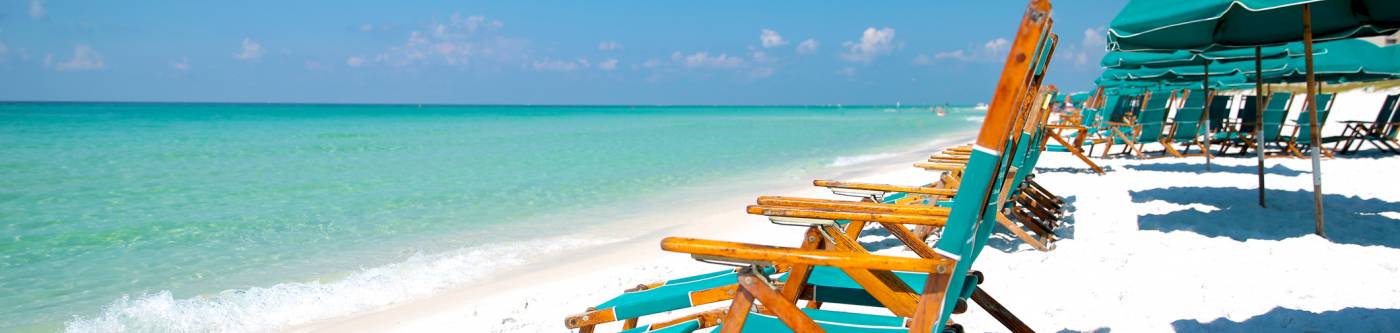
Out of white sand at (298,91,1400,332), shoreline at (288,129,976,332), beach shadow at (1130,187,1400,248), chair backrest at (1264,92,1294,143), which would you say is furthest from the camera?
chair backrest at (1264,92,1294,143)

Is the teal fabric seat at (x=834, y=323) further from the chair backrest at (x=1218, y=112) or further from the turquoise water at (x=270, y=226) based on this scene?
the chair backrest at (x=1218, y=112)

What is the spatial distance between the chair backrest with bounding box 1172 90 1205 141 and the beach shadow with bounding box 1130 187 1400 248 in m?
3.58

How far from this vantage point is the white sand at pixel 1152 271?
2.93 metres

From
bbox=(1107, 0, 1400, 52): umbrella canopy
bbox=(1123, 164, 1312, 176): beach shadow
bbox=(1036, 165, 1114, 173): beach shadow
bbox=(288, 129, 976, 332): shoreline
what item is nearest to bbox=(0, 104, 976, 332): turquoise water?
bbox=(288, 129, 976, 332): shoreline

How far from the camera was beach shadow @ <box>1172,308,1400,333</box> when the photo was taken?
2.64 metres

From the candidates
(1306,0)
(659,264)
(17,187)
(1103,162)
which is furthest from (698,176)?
(17,187)

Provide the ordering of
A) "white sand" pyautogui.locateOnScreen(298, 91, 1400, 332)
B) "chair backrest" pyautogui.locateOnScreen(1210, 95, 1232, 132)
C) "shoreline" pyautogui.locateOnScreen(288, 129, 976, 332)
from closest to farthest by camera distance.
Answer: "white sand" pyautogui.locateOnScreen(298, 91, 1400, 332)
"shoreline" pyautogui.locateOnScreen(288, 129, 976, 332)
"chair backrest" pyautogui.locateOnScreen(1210, 95, 1232, 132)

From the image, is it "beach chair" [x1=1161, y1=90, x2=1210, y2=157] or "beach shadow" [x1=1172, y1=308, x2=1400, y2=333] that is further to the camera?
"beach chair" [x1=1161, y1=90, x2=1210, y2=157]

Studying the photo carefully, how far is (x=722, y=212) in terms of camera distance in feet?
24.7

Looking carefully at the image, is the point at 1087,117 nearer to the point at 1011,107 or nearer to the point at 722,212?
the point at 722,212

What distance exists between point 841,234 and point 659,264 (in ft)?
9.63

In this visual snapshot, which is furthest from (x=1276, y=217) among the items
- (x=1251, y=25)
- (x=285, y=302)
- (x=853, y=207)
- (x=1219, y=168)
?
(x=285, y=302)

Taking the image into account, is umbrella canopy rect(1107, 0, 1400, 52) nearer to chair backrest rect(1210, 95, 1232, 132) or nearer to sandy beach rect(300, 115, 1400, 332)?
sandy beach rect(300, 115, 1400, 332)

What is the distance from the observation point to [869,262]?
161cm
